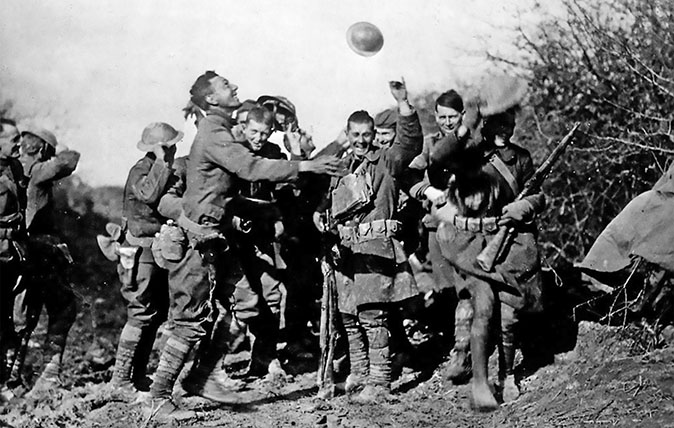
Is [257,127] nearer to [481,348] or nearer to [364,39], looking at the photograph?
[364,39]

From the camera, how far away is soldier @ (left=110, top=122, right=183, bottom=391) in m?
6.76

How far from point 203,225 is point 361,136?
49.7 inches

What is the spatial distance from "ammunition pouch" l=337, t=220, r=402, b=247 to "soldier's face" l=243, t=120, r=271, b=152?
84 cm

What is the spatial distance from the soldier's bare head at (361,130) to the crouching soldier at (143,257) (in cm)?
130

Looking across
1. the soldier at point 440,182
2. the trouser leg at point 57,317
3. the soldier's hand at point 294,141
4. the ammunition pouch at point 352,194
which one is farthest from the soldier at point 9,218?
the soldier at point 440,182

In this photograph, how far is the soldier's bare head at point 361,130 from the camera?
653 cm

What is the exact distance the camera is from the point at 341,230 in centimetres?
664

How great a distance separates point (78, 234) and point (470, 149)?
611cm

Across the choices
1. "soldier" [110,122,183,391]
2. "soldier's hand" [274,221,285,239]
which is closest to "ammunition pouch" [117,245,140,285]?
"soldier" [110,122,183,391]

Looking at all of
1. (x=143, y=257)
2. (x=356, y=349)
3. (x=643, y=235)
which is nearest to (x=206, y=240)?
(x=143, y=257)

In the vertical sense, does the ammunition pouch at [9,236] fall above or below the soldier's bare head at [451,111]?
below

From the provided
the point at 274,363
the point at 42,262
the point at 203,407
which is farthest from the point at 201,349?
the point at 42,262

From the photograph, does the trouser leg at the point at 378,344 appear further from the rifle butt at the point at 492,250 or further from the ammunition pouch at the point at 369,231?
the rifle butt at the point at 492,250

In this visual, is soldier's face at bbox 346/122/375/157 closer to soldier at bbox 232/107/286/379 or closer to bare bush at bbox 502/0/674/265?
soldier at bbox 232/107/286/379
